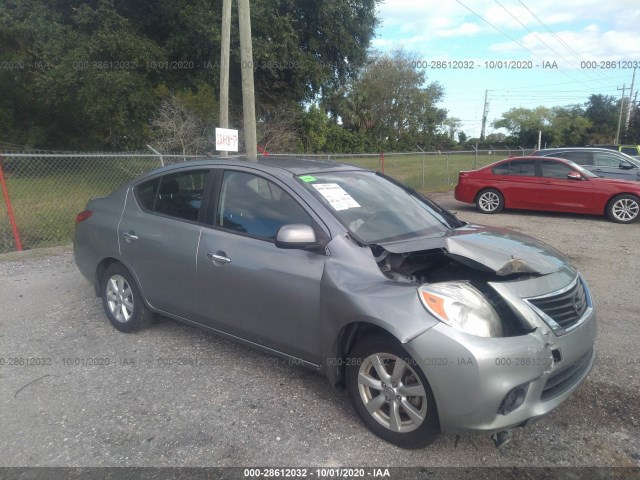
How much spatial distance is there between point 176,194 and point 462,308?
272cm

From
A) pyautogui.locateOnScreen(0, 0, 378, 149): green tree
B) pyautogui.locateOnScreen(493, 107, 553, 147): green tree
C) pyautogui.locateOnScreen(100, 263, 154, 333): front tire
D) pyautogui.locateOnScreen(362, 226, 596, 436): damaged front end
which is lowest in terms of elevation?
pyautogui.locateOnScreen(100, 263, 154, 333): front tire

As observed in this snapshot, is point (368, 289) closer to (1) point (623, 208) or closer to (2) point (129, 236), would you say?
(2) point (129, 236)

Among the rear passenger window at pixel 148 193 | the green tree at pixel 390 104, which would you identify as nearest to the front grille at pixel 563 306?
the rear passenger window at pixel 148 193

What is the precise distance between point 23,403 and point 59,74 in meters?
16.9

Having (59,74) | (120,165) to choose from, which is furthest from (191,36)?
(120,165)

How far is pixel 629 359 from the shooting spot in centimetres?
405

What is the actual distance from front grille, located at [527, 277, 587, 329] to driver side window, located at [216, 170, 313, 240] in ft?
5.00

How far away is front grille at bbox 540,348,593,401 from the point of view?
2768mm

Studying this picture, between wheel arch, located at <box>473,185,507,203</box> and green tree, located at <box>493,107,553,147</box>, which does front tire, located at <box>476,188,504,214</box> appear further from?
green tree, located at <box>493,107,553,147</box>

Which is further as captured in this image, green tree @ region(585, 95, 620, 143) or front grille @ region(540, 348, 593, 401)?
green tree @ region(585, 95, 620, 143)

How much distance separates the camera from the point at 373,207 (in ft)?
12.4

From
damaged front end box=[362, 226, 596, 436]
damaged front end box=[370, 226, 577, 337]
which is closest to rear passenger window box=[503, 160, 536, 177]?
damaged front end box=[370, 226, 577, 337]

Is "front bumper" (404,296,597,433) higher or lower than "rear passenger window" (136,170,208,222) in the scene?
lower

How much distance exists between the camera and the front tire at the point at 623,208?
10625mm
